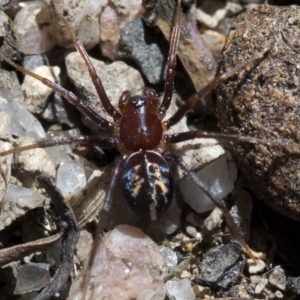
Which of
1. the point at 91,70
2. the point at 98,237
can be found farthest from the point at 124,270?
the point at 91,70

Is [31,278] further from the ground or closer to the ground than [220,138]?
closer to the ground

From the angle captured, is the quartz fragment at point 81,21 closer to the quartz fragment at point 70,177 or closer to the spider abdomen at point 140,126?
the spider abdomen at point 140,126

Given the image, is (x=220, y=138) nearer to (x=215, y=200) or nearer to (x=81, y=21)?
(x=215, y=200)

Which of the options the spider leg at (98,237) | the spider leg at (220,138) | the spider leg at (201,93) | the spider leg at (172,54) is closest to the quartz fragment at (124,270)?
the spider leg at (98,237)

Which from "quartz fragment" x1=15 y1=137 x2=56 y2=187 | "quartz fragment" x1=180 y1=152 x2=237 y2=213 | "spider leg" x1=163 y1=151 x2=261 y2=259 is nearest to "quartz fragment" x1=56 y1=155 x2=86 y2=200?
"quartz fragment" x1=15 y1=137 x2=56 y2=187

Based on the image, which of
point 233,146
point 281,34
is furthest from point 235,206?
point 281,34

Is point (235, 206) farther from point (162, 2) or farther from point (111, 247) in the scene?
point (162, 2)

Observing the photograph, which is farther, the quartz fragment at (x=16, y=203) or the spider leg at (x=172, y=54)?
the spider leg at (x=172, y=54)
